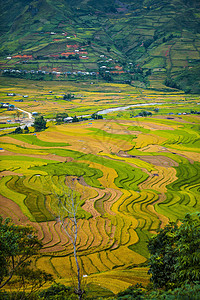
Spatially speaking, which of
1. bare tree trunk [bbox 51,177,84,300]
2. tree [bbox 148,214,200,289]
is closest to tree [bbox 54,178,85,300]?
bare tree trunk [bbox 51,177,84,300]

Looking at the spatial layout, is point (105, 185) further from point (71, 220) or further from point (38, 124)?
point (38, 124)

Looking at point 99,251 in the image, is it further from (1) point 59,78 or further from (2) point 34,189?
(1) point 59,78

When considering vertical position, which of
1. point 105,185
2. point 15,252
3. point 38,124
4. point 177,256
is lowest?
point 105,185

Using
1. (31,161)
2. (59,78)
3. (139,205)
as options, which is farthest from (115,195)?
(59,78)

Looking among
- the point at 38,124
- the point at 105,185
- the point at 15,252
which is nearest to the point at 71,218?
the point at 15,252

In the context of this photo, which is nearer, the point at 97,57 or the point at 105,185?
the point at 105,185

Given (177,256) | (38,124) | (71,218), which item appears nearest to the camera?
(177,256)

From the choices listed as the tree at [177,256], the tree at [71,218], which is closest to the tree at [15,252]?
the tree at [71,218]

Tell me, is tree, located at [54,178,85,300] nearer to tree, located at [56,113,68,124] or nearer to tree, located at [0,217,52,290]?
tree, located at [0,217,52,290]
